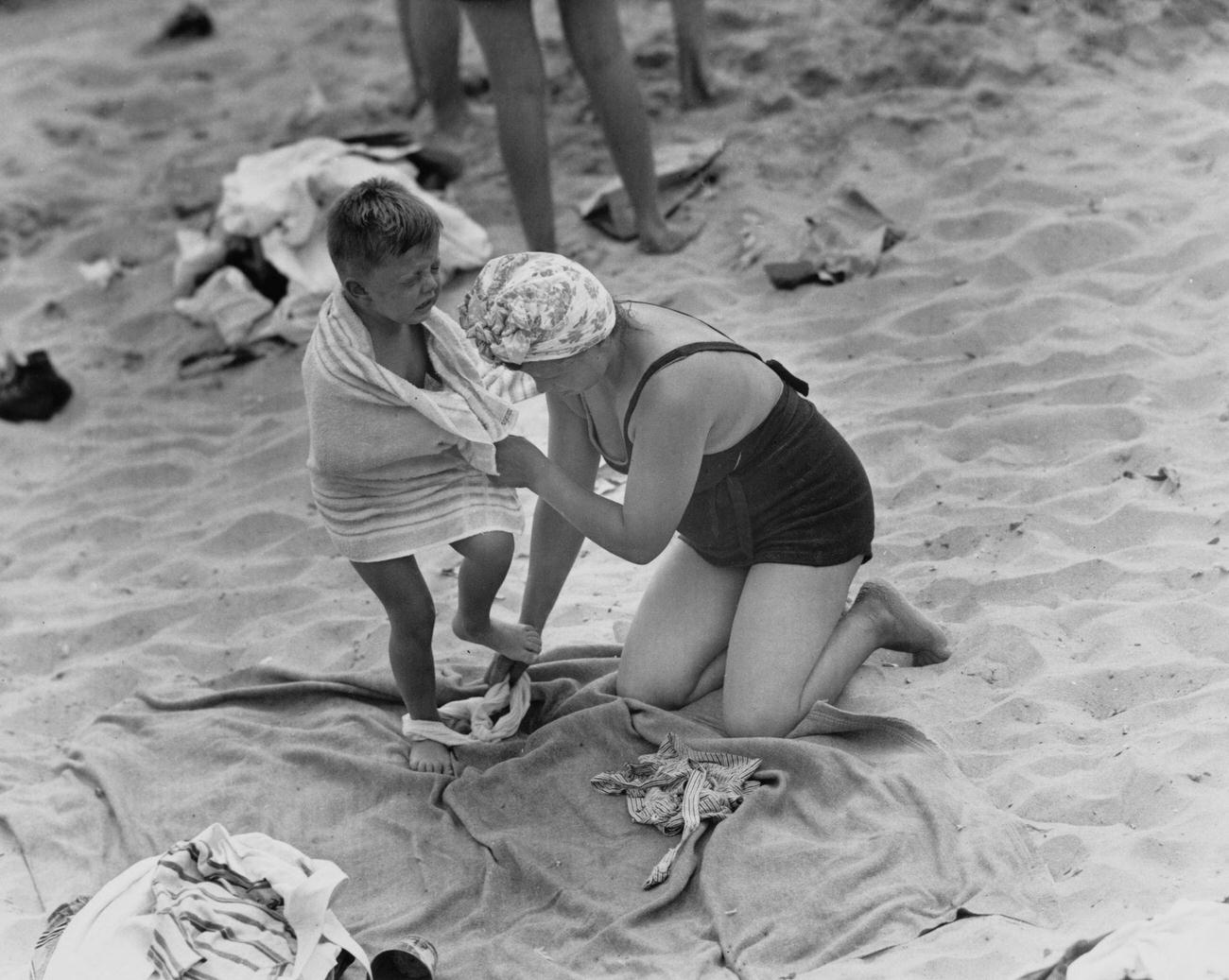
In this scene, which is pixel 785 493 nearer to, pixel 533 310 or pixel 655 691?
pixel 655 691

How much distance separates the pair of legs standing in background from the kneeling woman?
2060 mm

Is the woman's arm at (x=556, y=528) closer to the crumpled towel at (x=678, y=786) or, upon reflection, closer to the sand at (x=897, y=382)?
the sand at (x=897, y=382)

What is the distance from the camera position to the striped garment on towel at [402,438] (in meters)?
2.93

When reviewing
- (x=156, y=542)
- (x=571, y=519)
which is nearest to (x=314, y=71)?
(x=156, y=542)

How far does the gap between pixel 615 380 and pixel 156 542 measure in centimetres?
221

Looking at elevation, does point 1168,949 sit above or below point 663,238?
above

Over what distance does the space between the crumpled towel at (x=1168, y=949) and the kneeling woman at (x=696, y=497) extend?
1.09 m

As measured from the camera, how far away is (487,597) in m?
3.15

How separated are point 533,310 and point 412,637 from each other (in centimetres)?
87

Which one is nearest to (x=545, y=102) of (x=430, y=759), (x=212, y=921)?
(x=430, y=759)

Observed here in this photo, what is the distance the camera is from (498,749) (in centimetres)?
335

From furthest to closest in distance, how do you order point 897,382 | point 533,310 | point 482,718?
point 897,382, point 482,718, point 533,310

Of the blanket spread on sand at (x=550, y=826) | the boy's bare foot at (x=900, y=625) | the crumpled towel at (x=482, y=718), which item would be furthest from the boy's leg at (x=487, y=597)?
the boy's bare foot at (x=900, y=625)

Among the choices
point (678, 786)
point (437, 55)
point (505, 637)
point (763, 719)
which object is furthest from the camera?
point (437, 55)
